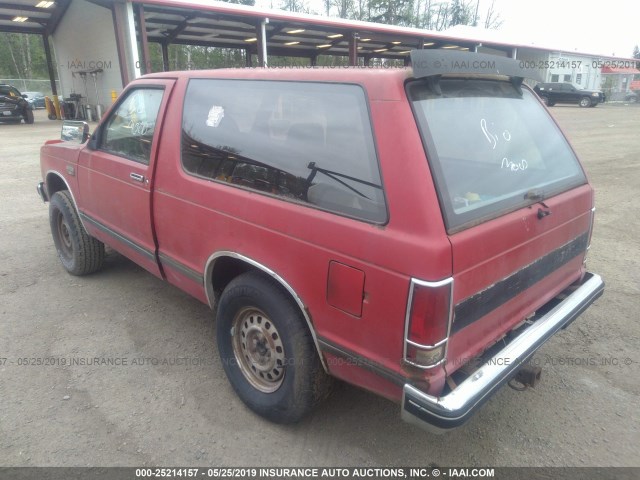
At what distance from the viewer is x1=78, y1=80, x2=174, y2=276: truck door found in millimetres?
3121

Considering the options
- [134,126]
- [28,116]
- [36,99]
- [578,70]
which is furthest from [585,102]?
[36,99]

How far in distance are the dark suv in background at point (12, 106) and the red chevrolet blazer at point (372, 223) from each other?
845 inches

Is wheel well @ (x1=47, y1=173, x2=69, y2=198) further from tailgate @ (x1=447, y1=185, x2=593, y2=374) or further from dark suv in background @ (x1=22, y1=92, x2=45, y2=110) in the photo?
dark suv in background @ (x1=22, y1=92, x2=45, y2=110)

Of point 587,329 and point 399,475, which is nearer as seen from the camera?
point 399,475

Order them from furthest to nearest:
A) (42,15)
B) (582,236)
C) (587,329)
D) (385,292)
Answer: (42,15) → (587,329) → (582,236) → (385,292)

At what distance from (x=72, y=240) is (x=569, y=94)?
34958 millimetres

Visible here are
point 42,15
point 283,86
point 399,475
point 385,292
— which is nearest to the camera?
point 385,292

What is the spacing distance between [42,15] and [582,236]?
88.2 ft

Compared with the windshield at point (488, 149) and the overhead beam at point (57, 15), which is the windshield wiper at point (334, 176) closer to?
the windshield at point (488, 149)

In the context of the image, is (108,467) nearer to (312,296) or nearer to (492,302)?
(312,296)

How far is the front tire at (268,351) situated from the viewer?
7.43 ft

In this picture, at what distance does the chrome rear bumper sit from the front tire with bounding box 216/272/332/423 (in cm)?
58

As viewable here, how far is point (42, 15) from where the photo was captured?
2225 centimetres

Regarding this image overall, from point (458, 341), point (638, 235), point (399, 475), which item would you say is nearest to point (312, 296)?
point (458, 341)
